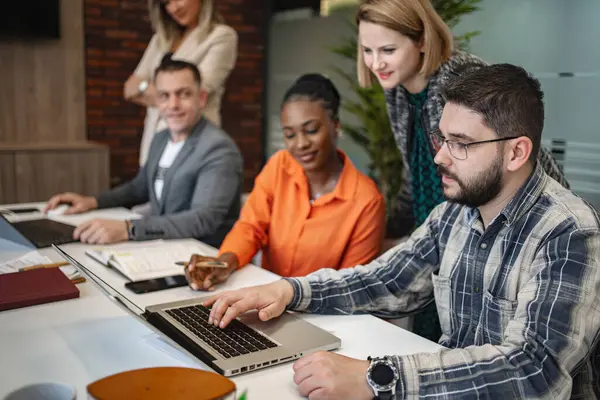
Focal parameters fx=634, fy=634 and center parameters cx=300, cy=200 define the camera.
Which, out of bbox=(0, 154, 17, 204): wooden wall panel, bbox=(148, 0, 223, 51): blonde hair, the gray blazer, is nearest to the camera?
the gray blazer

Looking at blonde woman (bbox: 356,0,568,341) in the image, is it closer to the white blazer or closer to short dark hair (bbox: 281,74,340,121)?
short dark hair (bbox: 281,74,340,121)

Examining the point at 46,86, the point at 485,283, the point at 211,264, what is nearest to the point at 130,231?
the point at 211,264

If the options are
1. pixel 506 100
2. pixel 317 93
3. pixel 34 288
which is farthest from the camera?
pixel 317 93

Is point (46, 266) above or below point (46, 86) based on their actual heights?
below

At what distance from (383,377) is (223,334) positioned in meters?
0.34

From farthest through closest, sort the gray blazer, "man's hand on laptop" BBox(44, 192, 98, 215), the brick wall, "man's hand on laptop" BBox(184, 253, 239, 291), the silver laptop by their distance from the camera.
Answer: the brick wall → "man's hand on laptop" BBox(44, 192, 98, 215) → the gray blazer → "man's hand on laptop" BBox(184, 253, 239, 291) → the silver laptop

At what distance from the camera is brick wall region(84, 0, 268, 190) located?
4.54 metres

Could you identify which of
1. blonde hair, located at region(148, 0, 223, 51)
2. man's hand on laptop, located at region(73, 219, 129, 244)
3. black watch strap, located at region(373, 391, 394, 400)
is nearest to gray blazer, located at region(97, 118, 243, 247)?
man's hand on laptop, located at region(73, 219, 129, 244)

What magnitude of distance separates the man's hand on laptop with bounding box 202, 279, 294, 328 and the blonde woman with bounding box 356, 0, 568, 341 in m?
0.68

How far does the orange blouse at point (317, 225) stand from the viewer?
1944 millimetres

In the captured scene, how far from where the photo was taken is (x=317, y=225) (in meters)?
1.96

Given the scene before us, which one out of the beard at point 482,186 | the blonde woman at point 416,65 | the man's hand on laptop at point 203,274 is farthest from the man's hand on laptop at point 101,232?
the beard at point 482,186

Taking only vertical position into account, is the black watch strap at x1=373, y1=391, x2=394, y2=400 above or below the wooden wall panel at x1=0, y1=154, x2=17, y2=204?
above

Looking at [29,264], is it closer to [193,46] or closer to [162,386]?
[162,386]
